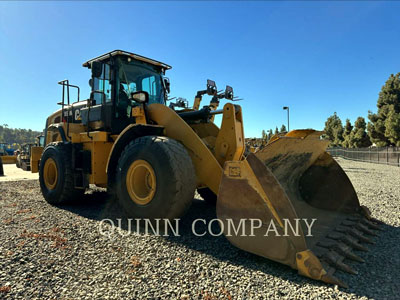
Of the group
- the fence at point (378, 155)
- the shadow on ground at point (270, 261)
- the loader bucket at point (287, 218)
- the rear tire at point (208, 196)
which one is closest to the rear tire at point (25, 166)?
the shadow on ground at point (270, 261)

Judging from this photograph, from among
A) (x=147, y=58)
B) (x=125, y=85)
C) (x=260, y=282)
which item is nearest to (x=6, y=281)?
(x=260, y=282)

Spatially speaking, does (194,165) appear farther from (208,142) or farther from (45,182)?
(45,182)

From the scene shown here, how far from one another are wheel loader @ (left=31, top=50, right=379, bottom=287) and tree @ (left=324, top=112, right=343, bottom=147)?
150 feet

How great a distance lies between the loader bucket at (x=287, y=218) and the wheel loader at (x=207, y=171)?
0.03 ft

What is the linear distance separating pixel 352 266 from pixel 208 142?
261 centimetres

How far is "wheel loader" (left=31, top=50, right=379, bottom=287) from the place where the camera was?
2787 mm

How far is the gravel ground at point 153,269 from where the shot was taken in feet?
7.65

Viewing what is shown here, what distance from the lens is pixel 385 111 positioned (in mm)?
31422

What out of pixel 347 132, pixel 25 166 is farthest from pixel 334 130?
pixel 25 166

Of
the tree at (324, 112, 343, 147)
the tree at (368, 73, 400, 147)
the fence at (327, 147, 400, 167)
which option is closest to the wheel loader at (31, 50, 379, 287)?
the fence at (327, 147, 400, 167)

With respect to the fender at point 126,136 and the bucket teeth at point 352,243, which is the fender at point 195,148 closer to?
the fender at point 126,136

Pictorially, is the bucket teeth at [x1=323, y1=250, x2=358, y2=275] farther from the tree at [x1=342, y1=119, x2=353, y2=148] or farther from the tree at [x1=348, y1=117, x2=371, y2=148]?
the tree at [x1=342, y1=119, x2=353, y2=148]

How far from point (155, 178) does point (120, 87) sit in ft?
8.28

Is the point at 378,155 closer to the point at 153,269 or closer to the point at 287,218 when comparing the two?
the point at 287,218
